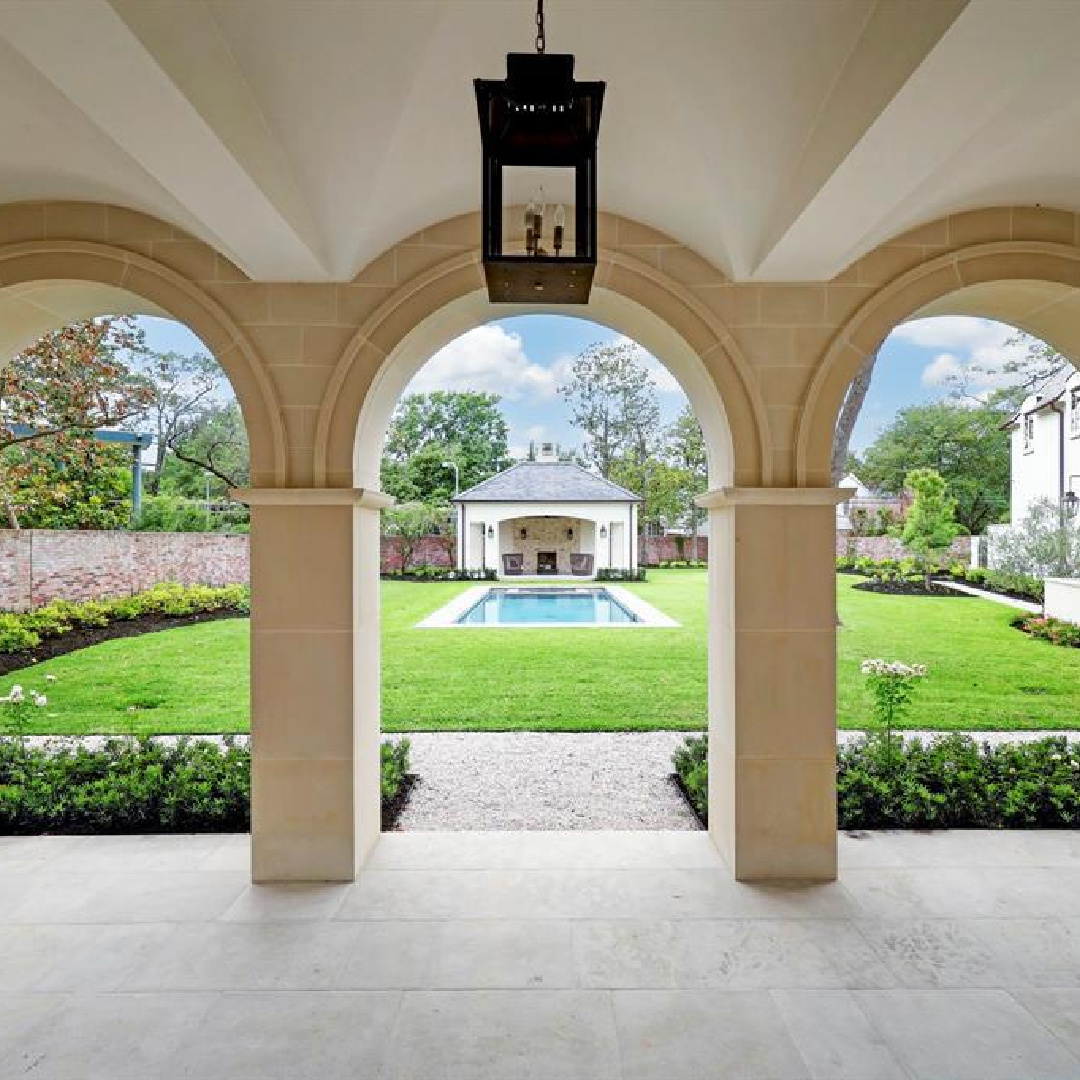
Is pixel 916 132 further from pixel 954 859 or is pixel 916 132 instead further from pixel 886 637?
Answer: pixel 886 637

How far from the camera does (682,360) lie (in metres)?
3.85

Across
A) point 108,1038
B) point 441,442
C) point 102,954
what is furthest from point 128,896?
point 441,442

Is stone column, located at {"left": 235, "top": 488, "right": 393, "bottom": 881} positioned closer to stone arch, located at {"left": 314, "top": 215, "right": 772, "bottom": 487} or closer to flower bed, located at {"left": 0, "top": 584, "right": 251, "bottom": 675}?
stone arch, located at {"left": 314, "top": 215, "right": 772, "bottom": 487}

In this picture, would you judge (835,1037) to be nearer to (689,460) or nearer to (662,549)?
(662,549)

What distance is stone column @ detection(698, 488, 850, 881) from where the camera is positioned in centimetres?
347

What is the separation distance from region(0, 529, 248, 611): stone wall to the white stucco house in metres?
8.60

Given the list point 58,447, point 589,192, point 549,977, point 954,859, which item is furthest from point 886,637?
point 58,447

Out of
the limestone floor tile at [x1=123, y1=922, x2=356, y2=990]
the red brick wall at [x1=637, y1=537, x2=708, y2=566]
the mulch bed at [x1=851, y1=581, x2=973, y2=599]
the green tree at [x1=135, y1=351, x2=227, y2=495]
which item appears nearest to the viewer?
the limestone floor tile at [x1=123, y1=922, x2=356, y2=990]

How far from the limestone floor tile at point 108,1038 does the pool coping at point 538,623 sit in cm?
837

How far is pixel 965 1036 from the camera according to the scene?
2385 millimetres

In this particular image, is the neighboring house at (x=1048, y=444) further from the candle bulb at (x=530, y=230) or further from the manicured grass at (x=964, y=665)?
the candle bulb at (x=530, y=230)

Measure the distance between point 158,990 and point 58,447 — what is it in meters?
8.90

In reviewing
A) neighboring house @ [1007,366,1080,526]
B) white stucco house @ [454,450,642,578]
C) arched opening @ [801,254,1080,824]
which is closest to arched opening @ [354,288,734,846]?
arched opening @ [801,254,1080,824]

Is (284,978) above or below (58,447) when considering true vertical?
below
